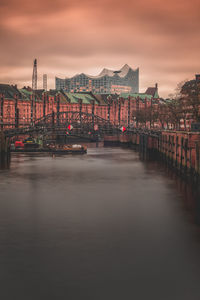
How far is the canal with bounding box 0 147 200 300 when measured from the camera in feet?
51.6

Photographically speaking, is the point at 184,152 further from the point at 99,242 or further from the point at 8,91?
the point at 8,91

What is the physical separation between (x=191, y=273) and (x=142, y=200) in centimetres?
1746

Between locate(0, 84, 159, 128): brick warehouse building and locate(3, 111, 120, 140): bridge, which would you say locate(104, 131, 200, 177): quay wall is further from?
locate(0, 84, 159, 128): brick warehouse building

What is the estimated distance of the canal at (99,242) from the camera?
51.6 ft

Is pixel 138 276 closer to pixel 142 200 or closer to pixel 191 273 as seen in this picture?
pixel 191 273

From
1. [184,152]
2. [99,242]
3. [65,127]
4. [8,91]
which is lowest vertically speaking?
[99,242]

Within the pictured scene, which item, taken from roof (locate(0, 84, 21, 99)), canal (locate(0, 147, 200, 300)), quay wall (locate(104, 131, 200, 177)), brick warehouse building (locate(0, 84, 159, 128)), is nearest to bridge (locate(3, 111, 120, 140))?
quay wall (locate(104, 131, 200, 177))

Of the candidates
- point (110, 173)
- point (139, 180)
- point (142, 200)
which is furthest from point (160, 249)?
point (110, 173)

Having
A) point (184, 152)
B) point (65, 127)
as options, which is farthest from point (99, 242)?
point (65, 127)

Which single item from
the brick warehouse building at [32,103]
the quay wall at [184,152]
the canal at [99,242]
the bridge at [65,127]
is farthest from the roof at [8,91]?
the canal at [99,242]

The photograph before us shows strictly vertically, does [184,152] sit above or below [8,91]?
below

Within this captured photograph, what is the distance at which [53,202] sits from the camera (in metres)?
33.8

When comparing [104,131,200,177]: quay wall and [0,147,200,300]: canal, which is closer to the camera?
[0,147,200,300]: canal

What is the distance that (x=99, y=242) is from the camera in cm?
2139
